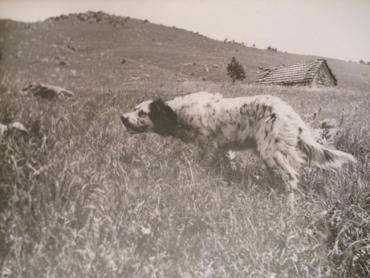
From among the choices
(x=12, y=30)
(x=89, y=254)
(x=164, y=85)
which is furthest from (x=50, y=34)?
(x=89, y=254)

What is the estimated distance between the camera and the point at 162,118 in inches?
124

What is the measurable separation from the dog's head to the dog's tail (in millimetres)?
1003

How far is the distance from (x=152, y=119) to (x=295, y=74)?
1113mm

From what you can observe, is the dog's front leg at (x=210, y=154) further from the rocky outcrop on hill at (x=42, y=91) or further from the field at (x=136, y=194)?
the rocky outcrop on hill at (x=42, y=91)

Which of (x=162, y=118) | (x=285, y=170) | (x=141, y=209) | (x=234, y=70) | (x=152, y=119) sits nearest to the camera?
(x=141, y=209)

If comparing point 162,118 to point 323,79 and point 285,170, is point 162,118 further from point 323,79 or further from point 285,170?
point 323,79

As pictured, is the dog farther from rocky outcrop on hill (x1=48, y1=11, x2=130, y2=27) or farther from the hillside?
rocky outcrop on hill (x1=48, y1=11, x2=130, y2=27)

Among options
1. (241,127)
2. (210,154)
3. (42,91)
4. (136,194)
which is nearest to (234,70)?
(241,127)

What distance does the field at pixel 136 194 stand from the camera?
206cm

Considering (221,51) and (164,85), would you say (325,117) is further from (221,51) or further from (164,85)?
(164,85)

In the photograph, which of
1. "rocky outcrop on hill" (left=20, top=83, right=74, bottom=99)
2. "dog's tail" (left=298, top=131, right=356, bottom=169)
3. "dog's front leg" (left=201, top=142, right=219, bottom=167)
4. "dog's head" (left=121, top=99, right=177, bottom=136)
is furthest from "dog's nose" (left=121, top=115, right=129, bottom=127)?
"dog's tail" (left=298, top=131, right=356, bottom=169)

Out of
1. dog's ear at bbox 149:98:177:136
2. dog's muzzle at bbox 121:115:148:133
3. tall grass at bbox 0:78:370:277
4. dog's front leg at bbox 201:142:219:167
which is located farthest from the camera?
dog's ear at bbox 149:98:177:136

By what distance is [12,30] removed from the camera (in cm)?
257

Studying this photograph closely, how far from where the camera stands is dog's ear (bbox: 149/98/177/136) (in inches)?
121
